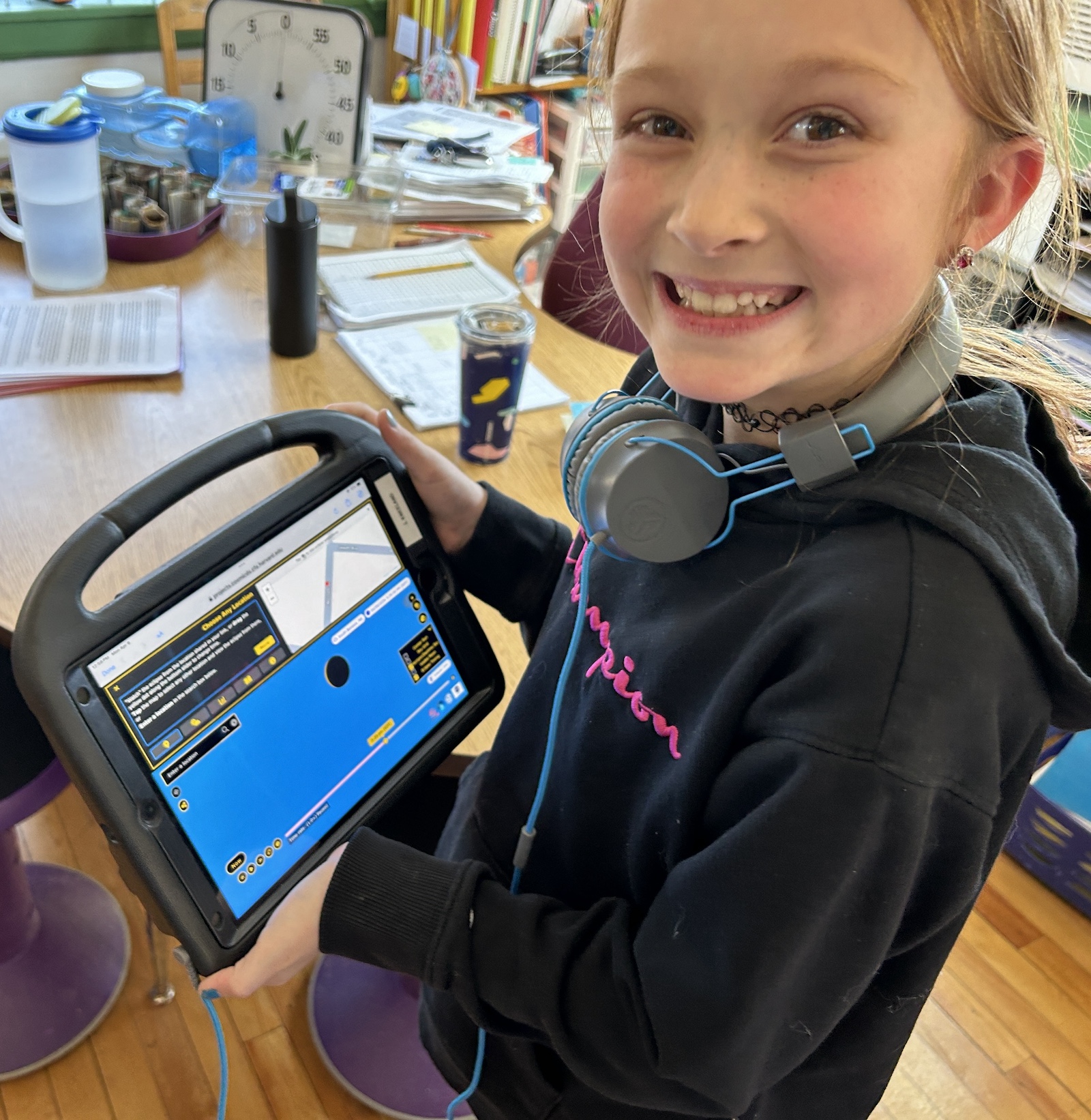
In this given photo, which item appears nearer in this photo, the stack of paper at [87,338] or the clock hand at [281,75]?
the stack of paper at [87,338]

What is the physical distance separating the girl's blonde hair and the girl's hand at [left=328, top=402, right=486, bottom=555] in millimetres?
321

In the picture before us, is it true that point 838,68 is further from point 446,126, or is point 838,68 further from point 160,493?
point 446,126

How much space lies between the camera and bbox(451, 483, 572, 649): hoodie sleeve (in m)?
0.87

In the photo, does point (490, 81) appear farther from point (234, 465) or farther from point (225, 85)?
point (234, 465)

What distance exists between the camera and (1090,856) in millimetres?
1601

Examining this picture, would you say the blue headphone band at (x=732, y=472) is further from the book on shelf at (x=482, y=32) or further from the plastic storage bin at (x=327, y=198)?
the book on shelf at (x=482, y=32)

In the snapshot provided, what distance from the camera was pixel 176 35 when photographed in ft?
7.02

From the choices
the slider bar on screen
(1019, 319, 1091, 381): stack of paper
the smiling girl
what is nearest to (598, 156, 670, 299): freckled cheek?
the smiling girl

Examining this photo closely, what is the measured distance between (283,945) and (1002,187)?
67 centimetres

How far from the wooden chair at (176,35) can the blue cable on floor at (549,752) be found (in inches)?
72.1

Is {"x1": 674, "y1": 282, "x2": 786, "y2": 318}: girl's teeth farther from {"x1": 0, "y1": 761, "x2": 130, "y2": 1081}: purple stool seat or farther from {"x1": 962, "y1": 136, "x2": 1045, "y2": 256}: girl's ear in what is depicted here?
{"x1": 0, "y1": 761, "x2": 130, "y2": 1081}: purple stool seat

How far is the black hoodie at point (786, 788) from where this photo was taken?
481 millimetres

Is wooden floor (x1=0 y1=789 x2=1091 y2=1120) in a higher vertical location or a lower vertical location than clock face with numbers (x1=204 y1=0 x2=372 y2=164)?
lower

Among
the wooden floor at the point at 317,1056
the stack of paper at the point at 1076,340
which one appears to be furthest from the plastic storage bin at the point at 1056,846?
the stack of paper at the point at 1076,340
